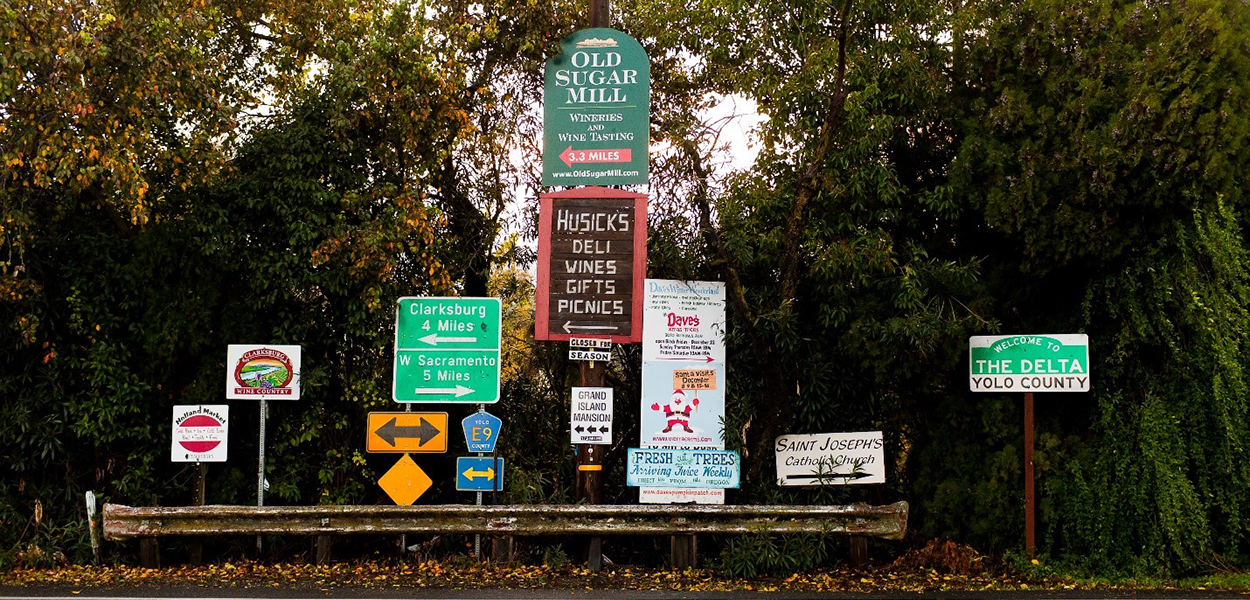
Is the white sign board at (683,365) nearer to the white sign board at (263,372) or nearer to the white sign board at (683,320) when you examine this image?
the white sign board at (683,320)

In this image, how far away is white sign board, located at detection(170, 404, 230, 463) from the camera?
432 inches

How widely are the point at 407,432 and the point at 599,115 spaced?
13.3ft

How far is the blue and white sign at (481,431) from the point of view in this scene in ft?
36.1

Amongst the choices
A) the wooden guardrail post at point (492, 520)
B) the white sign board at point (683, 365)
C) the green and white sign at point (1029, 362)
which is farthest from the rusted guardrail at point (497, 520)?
the green and white sign at point (1029, 362)

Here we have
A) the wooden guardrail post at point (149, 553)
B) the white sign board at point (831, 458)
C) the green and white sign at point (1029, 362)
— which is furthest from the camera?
the white sign board at point (831, 458)

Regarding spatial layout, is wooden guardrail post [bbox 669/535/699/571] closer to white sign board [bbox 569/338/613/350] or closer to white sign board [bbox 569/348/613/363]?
white sign board [bbox 569/348/613/363]

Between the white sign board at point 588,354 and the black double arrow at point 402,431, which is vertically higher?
the white sign board at point 588,354

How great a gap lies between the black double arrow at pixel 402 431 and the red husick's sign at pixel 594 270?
61.1 inches

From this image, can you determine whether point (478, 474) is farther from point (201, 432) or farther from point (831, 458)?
point (831, 458)


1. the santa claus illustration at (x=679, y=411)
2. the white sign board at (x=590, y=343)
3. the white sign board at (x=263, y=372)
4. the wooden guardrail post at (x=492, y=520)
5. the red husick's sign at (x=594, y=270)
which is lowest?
the wooden guardrail post at (x=492, y=520)

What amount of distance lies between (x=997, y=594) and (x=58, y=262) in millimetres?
10205

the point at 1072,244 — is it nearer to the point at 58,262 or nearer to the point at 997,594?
the point at 997,594

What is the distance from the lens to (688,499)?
440 inches

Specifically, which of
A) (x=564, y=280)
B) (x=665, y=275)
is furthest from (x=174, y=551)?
(x=665, y=275)
